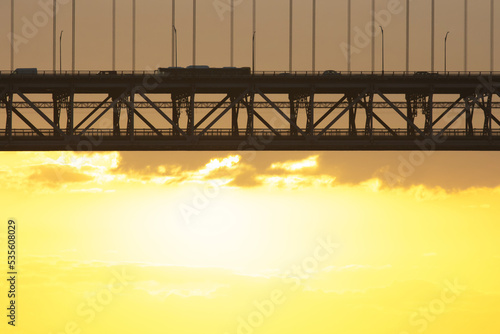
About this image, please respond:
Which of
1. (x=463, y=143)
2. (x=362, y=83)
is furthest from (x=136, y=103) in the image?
(x=463, y=143)

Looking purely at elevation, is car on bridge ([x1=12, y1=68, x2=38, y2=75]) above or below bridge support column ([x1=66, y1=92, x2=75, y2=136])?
above

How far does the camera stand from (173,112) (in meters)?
104

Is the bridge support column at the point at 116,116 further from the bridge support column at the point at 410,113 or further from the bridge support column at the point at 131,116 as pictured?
the bridge support column at the point at 410,113

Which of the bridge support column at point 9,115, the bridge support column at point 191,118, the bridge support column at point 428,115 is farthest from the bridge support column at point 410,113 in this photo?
the bridge support column at point 9,115

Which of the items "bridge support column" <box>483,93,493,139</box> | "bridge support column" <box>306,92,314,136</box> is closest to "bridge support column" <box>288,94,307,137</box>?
"bridge support column" <box>306,92,314,136</box>

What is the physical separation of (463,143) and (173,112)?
88.1 feet

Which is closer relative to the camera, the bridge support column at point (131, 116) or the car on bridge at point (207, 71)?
the bridge support column at point (131, 116)

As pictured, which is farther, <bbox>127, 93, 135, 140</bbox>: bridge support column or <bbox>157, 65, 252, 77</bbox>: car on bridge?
<bbox>157, 65, 252, 77</bbox>: car on bridge

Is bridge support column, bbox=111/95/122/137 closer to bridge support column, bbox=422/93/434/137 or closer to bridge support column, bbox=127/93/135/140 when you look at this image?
A: bridge support column, bbox=127/93/135/140

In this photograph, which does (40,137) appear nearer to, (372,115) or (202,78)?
(202,78)

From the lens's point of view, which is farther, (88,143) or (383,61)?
(383,61)

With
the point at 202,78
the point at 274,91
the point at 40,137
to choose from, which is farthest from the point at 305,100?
the point at 40,137

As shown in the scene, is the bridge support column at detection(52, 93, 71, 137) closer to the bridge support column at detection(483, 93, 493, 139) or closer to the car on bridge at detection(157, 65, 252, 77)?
the car on bridge at detection(157, 65, 252, 77)

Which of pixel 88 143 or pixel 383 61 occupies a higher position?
pixel 383 61
